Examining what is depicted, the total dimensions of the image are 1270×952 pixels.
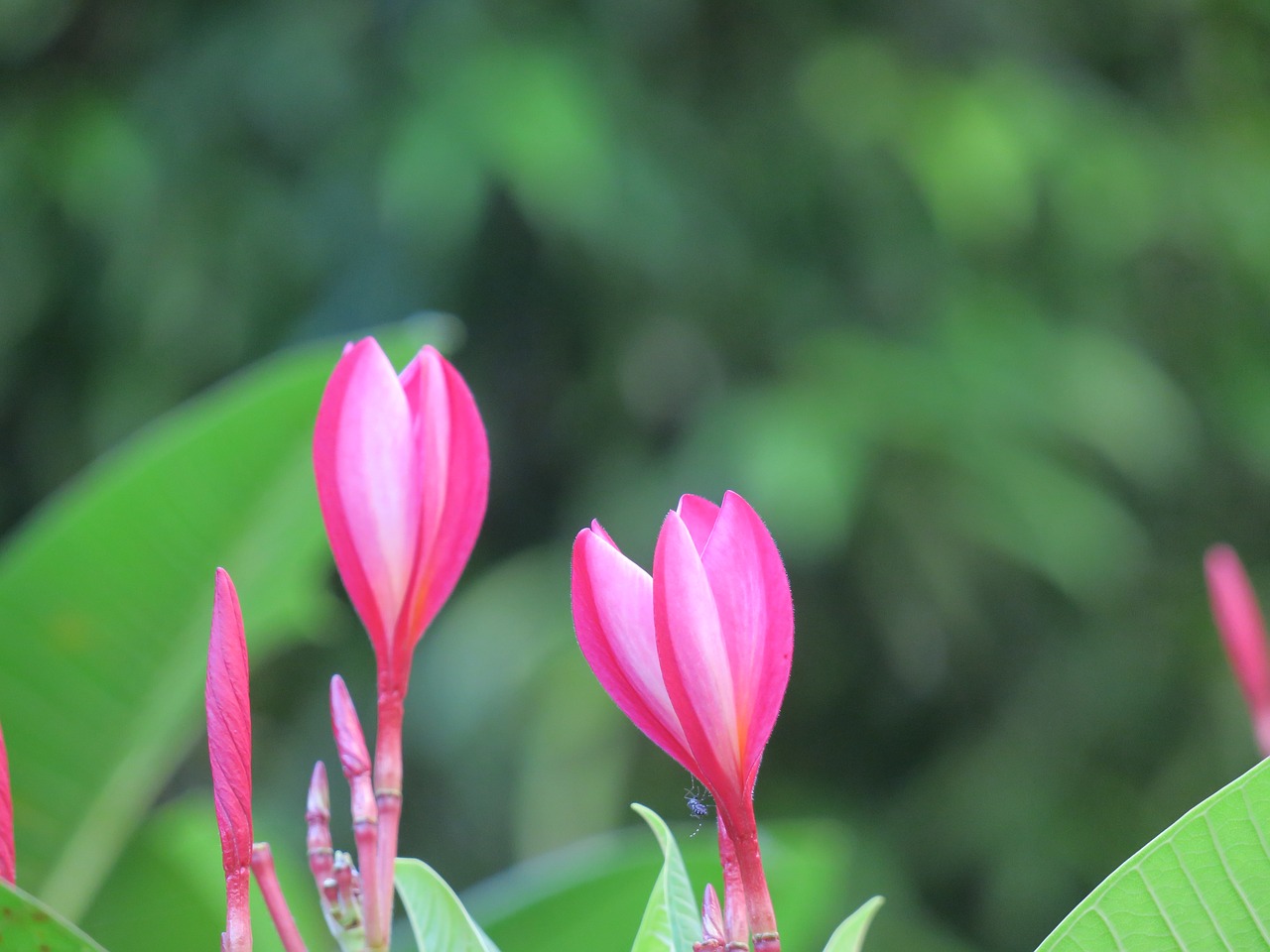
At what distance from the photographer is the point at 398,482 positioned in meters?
0.28

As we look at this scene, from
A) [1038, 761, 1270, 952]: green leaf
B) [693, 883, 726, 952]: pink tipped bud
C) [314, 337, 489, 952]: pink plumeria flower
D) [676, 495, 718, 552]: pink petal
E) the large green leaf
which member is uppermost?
the large green leaf

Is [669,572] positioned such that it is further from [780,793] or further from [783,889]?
[780,793]

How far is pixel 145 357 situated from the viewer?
2.11 meters

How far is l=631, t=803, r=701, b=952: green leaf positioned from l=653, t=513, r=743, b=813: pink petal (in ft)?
0.06

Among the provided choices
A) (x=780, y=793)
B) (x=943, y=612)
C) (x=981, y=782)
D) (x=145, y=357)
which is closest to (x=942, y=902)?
(x=981, y=782)

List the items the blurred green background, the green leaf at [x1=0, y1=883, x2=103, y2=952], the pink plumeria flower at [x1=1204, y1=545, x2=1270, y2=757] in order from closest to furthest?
the green leaf at [x1=0, y1=883, x2=103, y2=952]
the pink plumeria flower at [x1=1204, y1=545, x2=1270, y2=757]
the blurred green background

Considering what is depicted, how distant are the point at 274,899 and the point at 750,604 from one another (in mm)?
119

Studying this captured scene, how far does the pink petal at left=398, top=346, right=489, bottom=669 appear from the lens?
28 cm

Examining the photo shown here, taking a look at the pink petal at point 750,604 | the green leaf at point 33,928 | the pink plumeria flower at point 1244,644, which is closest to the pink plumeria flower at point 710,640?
the pink petal at point 750,604

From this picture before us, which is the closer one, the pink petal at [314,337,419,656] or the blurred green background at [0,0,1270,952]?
the pink petal at [314,337,419,656]

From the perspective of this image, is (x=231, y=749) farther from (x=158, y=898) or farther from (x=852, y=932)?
(x=158, y=898)

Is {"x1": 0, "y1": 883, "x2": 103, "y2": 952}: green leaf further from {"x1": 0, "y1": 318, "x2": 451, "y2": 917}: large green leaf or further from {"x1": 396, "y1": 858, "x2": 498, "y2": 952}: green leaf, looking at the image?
{"x1": 0, "y1": 318, "x2": 451, "y2": 917}: large green leaf

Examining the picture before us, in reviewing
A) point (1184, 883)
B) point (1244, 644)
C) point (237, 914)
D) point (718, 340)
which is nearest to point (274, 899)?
point (237, 914)

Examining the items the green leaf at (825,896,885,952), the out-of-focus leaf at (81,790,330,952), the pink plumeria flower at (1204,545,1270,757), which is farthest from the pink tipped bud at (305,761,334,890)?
the out-of-focus leaf at (81,790,330,952)
